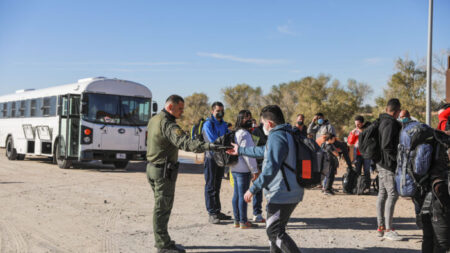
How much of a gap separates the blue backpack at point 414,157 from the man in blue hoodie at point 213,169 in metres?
3.18

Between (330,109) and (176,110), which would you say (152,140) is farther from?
(330,109)

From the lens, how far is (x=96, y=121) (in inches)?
643

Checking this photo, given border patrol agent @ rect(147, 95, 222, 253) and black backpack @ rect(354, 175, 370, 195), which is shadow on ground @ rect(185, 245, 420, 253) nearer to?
border patrol agent @ rect(147, 95, 222, 253)

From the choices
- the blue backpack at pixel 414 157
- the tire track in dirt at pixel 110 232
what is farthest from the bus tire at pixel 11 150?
the blue backpack at pixel 414 157

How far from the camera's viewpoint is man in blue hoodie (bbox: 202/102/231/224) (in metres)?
7.46

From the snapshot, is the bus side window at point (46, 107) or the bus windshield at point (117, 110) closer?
the bus windshield at point (117, 110)

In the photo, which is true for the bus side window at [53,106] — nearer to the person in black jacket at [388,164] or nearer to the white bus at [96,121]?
the white bus at [96,121]

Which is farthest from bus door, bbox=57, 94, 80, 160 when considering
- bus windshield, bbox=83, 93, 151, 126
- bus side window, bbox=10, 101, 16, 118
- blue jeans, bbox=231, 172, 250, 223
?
blue jeans, bbox=231, 172, 250, 223

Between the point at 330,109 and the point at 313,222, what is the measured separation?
156 ft

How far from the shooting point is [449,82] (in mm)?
18328

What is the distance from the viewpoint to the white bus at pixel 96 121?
1622 cm

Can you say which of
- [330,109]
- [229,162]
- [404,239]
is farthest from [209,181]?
[330,109]

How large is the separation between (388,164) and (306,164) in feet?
7.68

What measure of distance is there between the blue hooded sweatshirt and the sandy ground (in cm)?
194
